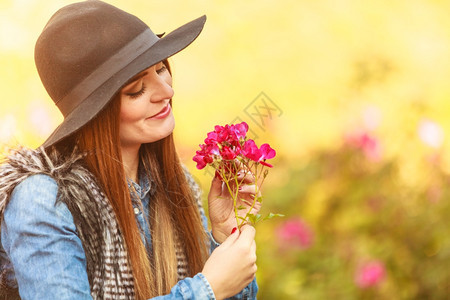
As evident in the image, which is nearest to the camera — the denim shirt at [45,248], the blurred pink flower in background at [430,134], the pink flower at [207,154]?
the denim shirt at [45,248]

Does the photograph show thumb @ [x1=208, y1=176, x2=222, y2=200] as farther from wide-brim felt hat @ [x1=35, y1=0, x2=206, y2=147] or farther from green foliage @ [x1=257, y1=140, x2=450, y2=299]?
green foliage @ [x1=257, y1=140, x2=450, y2=299]

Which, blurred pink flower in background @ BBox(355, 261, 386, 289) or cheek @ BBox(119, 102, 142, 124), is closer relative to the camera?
cheek @ BBox(119, 102, 142, 124)

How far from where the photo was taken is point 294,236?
3.35 metres

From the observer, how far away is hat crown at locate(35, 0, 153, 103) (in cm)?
159

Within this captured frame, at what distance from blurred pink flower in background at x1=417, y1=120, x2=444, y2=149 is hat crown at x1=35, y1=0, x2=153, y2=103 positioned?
2.35 metres

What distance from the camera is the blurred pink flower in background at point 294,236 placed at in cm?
335

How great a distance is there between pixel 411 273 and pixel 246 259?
2.04 m

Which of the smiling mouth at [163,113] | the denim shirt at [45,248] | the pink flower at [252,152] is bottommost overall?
the denim shirt at [45,248]

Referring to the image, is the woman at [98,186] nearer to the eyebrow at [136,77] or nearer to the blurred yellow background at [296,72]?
the eyebrow at [136,77]

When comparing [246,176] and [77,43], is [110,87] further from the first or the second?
[246,176]

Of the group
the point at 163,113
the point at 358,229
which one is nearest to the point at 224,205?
the point at 163,113

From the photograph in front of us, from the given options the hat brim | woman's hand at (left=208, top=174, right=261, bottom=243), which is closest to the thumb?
woman's hand at (left=208, top=174, right=261, bottom=243)

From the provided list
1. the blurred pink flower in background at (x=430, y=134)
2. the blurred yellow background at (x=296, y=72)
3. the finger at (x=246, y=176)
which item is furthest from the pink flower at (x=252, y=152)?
the blurred pink flower in background at (x=430, y=134)

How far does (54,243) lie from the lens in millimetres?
1452
